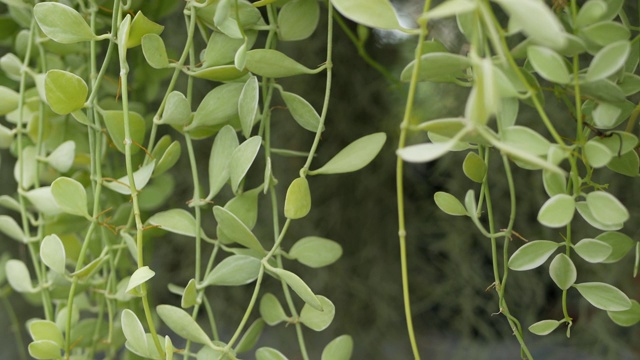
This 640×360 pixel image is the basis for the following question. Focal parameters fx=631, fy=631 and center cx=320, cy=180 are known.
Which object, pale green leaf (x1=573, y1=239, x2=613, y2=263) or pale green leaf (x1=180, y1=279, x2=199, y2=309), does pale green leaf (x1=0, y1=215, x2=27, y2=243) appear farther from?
pale green leaf (x1=573, y1=239, x2=613, y2=263)

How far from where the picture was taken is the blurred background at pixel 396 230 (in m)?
0.53

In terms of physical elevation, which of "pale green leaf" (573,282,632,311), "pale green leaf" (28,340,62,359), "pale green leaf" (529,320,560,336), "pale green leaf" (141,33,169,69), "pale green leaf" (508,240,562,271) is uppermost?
"pale green leaf" (141,33,169,69)

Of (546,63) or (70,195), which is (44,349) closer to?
(70,195)

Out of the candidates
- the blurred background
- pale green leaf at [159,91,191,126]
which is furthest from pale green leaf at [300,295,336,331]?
the blurred background

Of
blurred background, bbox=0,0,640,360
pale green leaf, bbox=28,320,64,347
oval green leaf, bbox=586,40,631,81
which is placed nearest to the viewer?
oval green leaf, bbox=586,40,631,81

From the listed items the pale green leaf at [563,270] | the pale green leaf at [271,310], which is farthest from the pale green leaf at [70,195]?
the pale green leaf at [563,270]

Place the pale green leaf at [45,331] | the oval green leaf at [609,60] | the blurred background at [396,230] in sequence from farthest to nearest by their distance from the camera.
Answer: the blurred background at [396,230] → the pale green leaf at [45,331] → the oval green leaf at [609,60]

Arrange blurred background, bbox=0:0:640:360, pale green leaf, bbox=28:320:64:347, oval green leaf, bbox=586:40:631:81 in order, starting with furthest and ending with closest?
blurred background, bbox=0:0:640:360 → pale green leaf, bbox=28:320:64:347 → oval green leaf, bbox=586:40:631:81

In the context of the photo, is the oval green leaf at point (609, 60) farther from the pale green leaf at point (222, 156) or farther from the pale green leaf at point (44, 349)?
the pale green leaf at point (44, 349)

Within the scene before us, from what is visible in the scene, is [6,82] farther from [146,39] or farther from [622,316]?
[622,316]

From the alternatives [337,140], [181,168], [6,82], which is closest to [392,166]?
[337,140]

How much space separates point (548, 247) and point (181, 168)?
38cm

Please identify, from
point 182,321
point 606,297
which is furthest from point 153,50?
point 606,297

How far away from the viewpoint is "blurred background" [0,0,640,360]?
53cm
